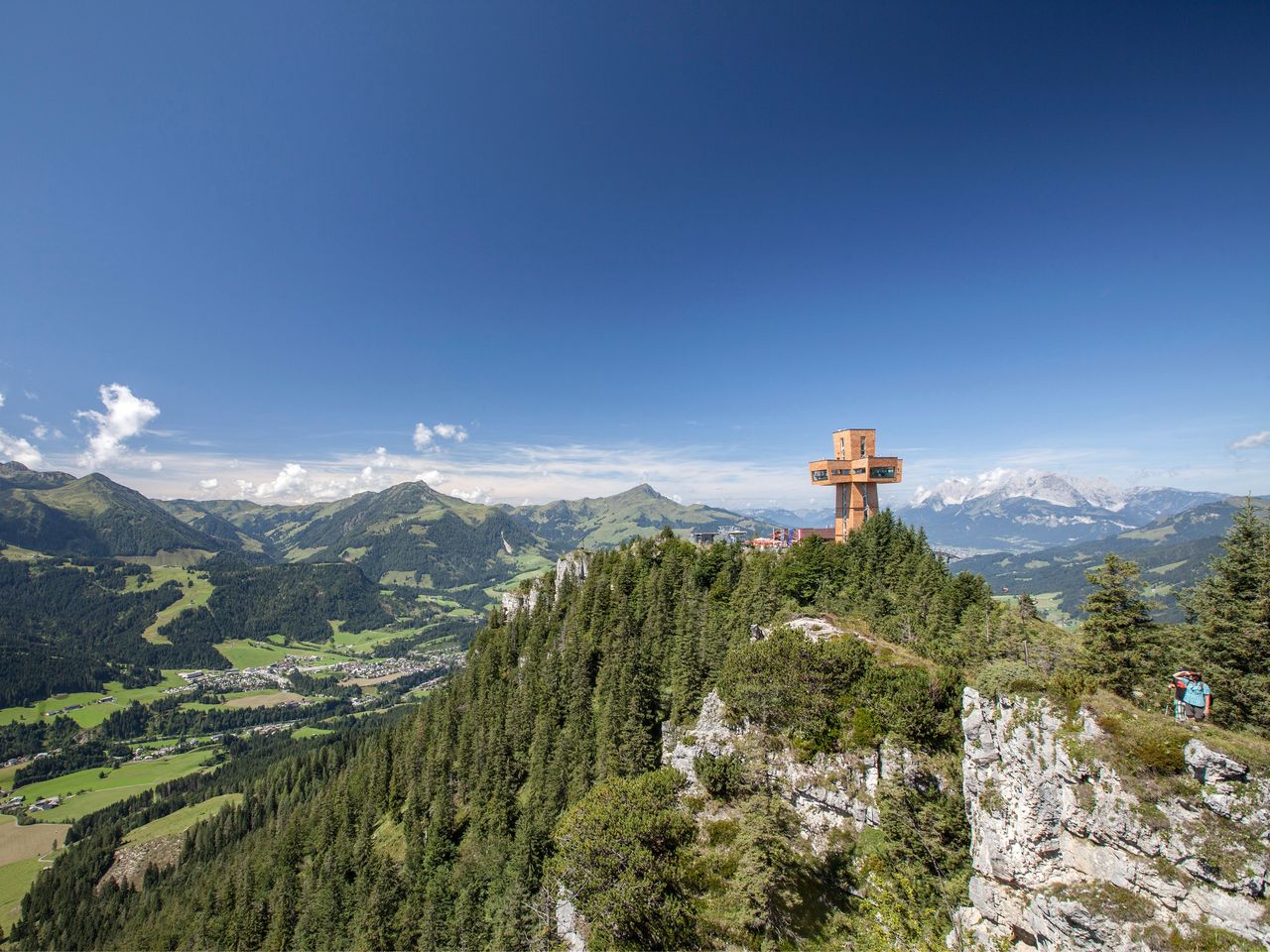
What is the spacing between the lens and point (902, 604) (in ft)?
182

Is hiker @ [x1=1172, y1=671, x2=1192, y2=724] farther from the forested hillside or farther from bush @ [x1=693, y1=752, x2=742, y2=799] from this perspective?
bush @ [x1=693, y1=752, x2=742, y2=799]

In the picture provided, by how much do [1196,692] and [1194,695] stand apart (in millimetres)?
450

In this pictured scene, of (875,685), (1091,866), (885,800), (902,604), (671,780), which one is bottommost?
(671,780)

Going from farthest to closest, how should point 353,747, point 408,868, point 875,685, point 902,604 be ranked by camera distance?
1. point 353,747
2. point 408,868
3. point 902,604
4. point 875,685

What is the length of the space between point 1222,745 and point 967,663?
20.2 metres

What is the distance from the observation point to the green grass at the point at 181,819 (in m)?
151

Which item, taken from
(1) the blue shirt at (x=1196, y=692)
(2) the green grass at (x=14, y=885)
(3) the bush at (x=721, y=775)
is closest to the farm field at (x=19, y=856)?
(2) the green grass at (x=14, y=885)

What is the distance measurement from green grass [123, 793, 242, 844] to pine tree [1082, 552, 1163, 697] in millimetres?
208242

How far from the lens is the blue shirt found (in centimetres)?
2650

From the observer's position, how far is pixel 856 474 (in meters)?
78.3

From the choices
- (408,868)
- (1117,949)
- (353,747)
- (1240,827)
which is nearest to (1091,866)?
(1117,949)

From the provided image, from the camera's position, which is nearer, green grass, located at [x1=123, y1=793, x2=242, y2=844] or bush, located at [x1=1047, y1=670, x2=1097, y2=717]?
bush, located at [x1=1047, y1=670, x2=1097, y2=717]

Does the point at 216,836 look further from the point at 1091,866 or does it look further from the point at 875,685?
the point at 1091,866

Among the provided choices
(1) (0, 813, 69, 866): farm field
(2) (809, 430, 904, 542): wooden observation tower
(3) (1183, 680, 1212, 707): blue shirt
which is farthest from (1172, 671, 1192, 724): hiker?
(1) (0, 813, 69, 866): farm field
